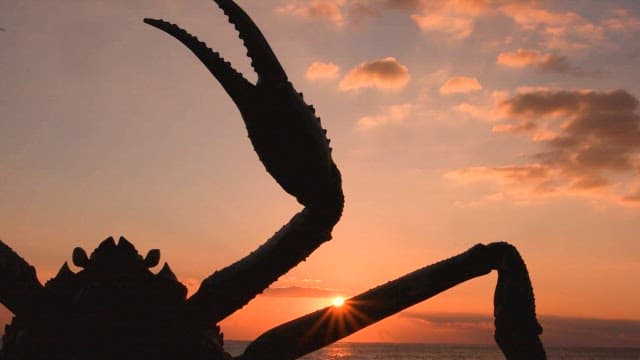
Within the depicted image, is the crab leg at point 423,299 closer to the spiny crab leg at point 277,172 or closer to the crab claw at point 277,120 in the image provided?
the spiny crab leg at point 277,172

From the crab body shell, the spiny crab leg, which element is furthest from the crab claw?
the crab body shell

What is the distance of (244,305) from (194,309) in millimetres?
325

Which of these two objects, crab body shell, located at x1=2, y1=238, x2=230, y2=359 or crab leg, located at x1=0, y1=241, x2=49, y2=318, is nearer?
crab body shell, located at x1=2, y1=238, x2=230, y2=359

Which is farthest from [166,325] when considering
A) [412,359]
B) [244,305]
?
[412,359]

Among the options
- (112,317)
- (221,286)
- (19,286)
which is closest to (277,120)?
(221,286)

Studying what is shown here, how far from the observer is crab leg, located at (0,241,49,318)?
14.5 ft

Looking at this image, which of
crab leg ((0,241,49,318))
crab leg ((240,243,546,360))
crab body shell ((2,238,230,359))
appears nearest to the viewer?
crab body shell ((2,238,230,359))

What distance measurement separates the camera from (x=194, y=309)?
457 cm

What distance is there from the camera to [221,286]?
465 centimetres

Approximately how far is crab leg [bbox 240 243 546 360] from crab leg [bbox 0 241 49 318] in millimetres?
1292

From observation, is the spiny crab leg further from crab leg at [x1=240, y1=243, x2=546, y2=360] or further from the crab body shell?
crab leg at [x1=240, y1=243, x2=546, y2=360]

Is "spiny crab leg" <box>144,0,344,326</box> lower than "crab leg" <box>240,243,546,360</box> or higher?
higher

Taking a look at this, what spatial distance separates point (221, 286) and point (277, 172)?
2.53ft

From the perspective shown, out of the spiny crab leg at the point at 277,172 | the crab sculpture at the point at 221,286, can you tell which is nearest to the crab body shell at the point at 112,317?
the crab sculpture at the point at 221,286
